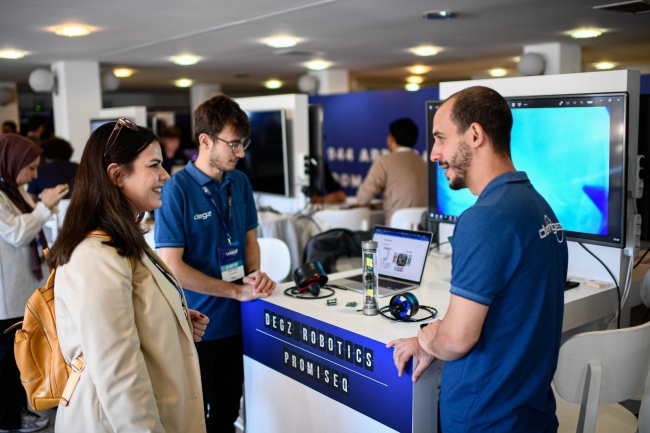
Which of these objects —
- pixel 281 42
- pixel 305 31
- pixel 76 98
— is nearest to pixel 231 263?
pixel 305 31

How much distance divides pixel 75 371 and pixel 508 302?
3.23 feet

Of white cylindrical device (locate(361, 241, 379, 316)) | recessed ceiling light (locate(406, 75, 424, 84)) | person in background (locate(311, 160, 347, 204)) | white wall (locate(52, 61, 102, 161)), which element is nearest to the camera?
white cylindrical device (locate(361, 241, 379, 316))

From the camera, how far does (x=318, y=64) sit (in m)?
8.12

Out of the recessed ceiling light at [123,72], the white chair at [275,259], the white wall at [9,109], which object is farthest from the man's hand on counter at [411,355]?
the white wall at [9,109]

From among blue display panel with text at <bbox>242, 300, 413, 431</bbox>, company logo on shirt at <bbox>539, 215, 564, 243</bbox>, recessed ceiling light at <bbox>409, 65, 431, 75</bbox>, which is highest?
recessed ceiling light at <bbox>409, 65, 431, 75</bbox>

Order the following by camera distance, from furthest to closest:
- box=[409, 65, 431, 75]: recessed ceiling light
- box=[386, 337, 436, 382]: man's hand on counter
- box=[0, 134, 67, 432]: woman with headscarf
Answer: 1. box=[409, 65, 431, 75]: recessed ceiling light
2. box=[0, 134, 67, 432]: woman with headscarf
3. box=[386, 337, 436, 382]: man's hand on counter

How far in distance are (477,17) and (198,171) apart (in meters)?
3.21

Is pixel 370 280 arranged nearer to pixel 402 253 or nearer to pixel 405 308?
pixel 405 308

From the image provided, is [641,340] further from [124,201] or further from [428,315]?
[124,201]

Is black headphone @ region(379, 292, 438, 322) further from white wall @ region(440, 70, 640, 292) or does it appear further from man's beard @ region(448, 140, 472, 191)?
white wall @ region(440, 70, 640, 292)

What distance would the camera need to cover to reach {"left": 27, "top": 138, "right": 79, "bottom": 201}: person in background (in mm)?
4668

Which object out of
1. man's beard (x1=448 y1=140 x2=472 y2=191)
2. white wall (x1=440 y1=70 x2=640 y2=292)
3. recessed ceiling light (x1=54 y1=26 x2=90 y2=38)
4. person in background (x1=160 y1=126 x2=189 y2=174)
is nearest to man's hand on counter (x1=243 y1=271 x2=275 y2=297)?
man's beard (x1=448 y1=140 x2=472 y2=191)

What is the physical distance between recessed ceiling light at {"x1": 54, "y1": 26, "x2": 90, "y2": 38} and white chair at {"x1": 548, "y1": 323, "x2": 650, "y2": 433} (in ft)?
14.4

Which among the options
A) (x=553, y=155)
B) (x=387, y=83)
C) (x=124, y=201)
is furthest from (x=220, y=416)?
(x=387, y=83)
